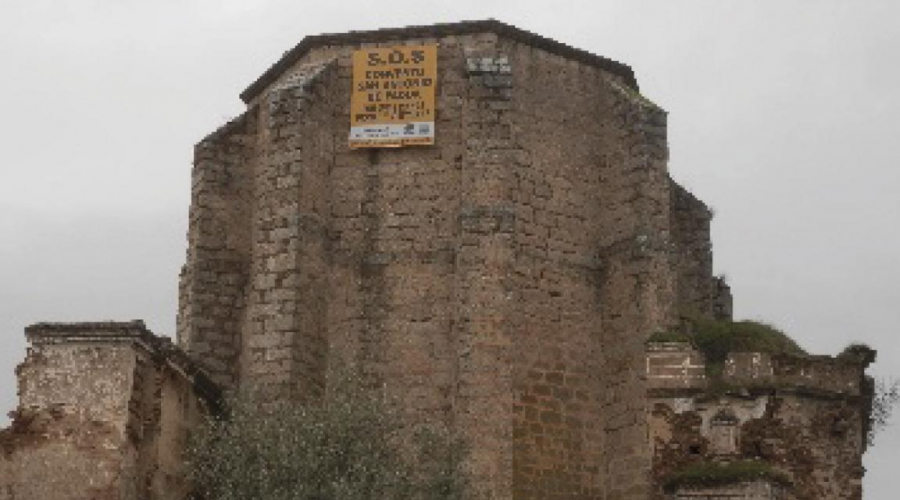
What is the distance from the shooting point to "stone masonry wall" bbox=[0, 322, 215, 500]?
16047 mm

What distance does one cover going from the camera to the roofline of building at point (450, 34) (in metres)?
21.8

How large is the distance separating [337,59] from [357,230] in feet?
8.93

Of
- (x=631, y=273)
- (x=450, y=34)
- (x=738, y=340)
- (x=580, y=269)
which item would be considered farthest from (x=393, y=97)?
(x=738, y=340)

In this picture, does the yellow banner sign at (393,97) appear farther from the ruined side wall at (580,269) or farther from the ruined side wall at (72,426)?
the ruined side wall at (72,426)

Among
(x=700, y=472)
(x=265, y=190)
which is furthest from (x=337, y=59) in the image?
(x=700, y=472)

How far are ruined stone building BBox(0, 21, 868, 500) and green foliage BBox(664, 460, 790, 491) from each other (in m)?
0.07

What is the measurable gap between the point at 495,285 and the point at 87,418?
242 inches

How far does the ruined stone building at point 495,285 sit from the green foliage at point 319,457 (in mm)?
588

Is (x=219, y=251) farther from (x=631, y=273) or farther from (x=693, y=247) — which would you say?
(x=693, y=247)

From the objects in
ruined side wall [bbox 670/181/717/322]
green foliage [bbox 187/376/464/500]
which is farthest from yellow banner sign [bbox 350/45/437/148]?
ruined side wall [bbox 670/181/717/322]

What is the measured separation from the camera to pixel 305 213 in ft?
68.2

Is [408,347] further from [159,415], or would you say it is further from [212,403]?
[159,415]

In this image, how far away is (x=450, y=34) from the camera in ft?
71.6

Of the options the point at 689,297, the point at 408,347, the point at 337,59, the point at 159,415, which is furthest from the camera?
the point at 689,297
